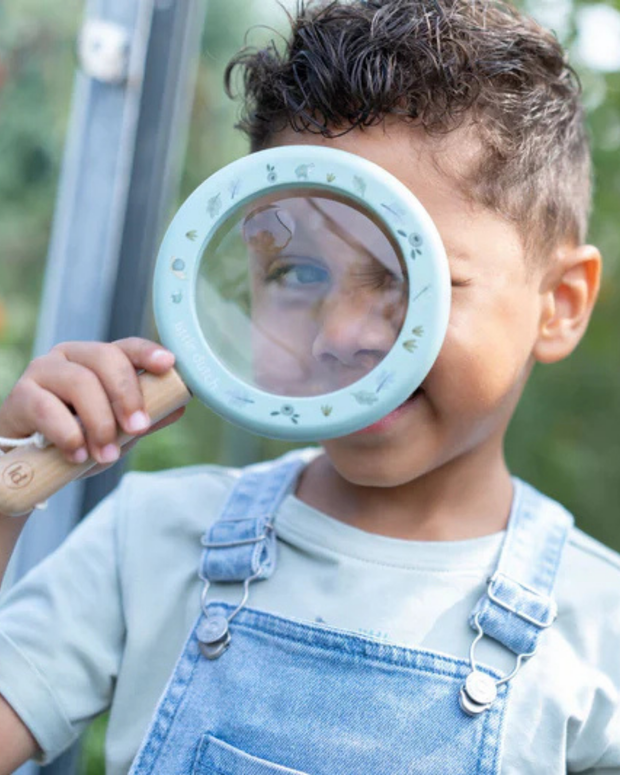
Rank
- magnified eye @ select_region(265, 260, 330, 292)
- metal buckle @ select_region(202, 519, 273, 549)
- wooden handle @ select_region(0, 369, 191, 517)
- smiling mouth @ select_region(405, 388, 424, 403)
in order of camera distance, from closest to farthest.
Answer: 1. wooden handle @ select_region(0, 369, 191, 517)
2. magnified eye @ select_region(265, 260, 330, 292)
3. smiling mouth @ select_region(405, 388, 424, 403)
4. metal buckle @ select_region(202, 519, 273, 549)

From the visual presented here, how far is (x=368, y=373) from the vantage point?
106 cm

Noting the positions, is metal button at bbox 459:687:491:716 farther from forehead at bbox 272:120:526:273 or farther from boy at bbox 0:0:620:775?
forehead at bbox 272:120:526:273

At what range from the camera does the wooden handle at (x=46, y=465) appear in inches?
40.3

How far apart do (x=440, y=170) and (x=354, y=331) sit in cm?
25

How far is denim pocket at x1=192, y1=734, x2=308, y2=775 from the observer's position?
1.22 meters

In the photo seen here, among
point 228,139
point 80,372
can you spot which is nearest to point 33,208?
point 228,139

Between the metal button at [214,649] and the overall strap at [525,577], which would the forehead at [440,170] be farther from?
the metal button at [214,649]

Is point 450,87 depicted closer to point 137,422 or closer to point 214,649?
point 137,422

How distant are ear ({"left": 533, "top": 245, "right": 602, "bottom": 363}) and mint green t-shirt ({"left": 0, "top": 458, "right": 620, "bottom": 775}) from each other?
0.83 feet

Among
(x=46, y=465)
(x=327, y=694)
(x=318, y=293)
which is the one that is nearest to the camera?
(x=46, y=465)

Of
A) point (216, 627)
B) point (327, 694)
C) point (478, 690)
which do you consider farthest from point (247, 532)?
point (478, 690)

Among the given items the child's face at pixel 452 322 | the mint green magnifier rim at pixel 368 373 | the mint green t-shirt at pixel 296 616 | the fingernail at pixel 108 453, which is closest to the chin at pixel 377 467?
the child's face at pixel 452 322

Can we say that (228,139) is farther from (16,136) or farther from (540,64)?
(540,64)

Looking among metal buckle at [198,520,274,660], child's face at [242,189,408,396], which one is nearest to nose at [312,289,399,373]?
child's face at [242,189,408,396]
